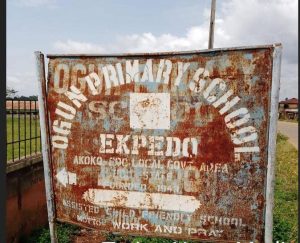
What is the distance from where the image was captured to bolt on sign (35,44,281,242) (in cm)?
253

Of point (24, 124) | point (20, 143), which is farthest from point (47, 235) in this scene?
point (20, 143)

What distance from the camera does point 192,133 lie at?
265 cm

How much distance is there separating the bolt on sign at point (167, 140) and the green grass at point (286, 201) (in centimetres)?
308

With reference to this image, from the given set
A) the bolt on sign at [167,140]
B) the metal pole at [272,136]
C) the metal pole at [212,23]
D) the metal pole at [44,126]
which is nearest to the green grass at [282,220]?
the metal pole at [44,126]

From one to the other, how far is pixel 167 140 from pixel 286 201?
5641mm

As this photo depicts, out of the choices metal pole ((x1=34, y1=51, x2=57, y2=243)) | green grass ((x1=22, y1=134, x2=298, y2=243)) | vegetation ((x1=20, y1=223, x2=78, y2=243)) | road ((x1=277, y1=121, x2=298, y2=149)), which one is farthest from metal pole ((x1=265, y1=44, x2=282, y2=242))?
road ((x1=277, y1=121, x2=298, y2=149))

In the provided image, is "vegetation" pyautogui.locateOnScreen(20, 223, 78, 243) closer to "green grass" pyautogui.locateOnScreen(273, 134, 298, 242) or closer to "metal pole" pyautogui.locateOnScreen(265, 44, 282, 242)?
"green grass" pyautogui.locateOnScreen(273, 134, 298, 242)

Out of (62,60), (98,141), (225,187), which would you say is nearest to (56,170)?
(98,141)

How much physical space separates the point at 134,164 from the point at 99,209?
0.46 meters

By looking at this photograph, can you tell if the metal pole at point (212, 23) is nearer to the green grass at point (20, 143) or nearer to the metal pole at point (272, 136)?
the green grass at point (20, 143)

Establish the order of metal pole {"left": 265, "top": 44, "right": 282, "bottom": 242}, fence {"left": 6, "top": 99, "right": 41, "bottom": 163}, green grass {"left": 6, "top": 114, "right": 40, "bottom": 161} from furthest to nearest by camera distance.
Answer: green grass {"left": 6, "top": 114, "right": 40, "bottom": 161} → fence {"left": 6, "top": 99, "right": 41, "bottom": 163} → metal pole {"left": 265, "top": 44, "right": 282, "bottom": 242}

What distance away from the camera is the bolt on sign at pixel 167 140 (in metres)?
2.53

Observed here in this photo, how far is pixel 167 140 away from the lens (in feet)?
8.80

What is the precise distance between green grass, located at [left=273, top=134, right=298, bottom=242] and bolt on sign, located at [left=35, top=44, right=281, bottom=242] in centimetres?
308
